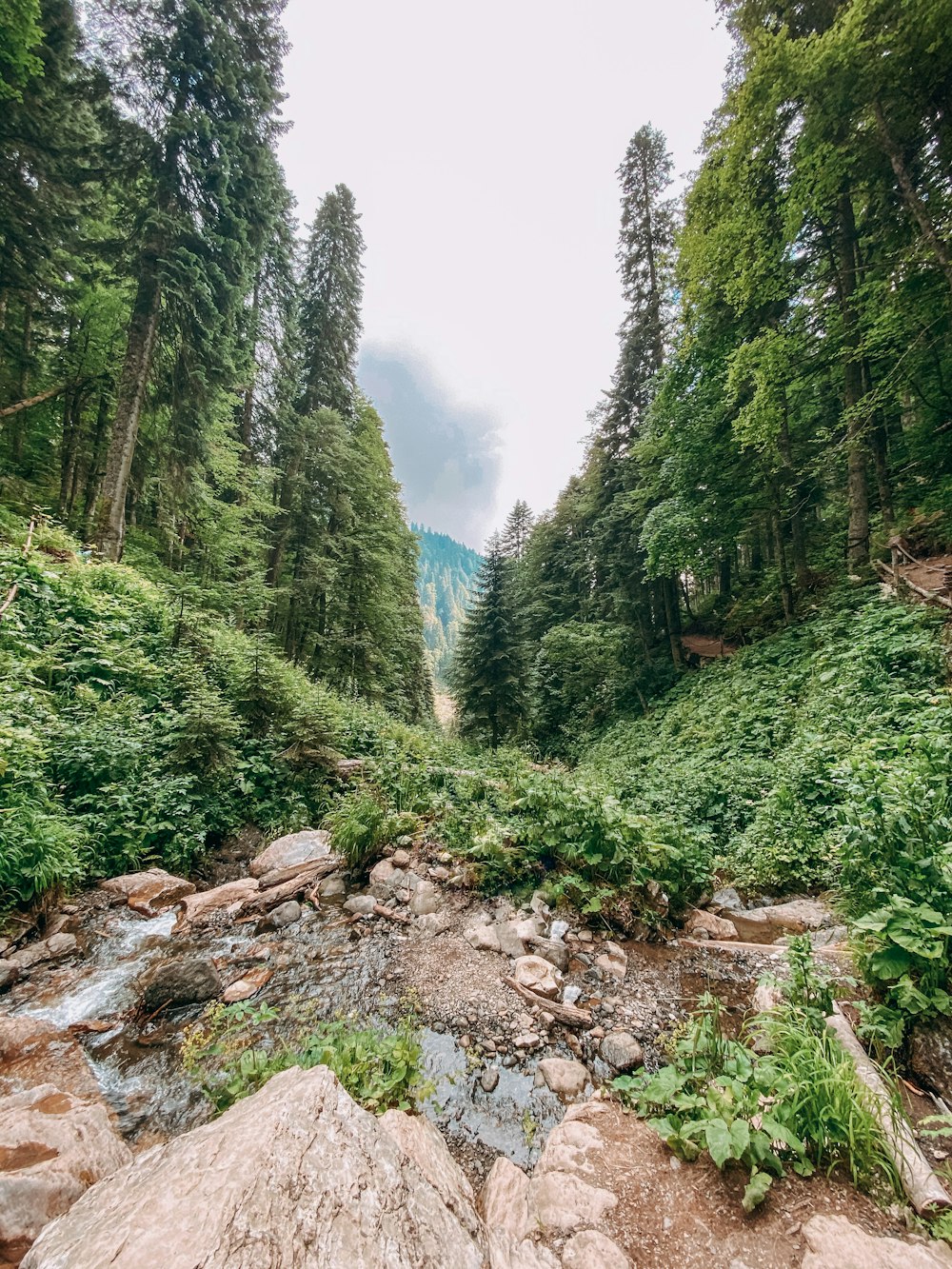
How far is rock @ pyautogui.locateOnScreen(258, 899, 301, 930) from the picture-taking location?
17.1 feet

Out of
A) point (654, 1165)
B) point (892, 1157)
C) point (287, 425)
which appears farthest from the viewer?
point (287, 425)

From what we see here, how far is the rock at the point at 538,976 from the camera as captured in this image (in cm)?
416

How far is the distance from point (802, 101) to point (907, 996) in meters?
16.2

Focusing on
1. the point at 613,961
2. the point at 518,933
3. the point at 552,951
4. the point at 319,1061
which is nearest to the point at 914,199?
the point at 613,961

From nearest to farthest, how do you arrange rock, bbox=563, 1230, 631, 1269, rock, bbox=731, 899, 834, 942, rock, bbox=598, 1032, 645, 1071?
rock, bbox=563, 1230, 631, 1269 → rock, bbox=598, 1032, 645, 1071 → rock, bbox=731, 899, 834, 942

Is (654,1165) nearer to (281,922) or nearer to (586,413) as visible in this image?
(281,922)

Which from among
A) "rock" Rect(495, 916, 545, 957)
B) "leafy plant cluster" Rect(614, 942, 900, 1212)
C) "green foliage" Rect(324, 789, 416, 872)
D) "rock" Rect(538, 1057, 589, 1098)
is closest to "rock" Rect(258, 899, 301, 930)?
"green foliage" Rect(324, 789, 416, 872)

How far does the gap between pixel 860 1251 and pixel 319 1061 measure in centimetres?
280

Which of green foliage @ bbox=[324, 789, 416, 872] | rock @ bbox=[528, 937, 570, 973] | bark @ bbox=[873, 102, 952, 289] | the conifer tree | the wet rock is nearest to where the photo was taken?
rock @ bbox=[528, 937, 570, 973]

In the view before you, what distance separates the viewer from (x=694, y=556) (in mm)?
14133

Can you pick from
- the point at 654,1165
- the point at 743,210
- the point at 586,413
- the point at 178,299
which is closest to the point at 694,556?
the point at 743,210

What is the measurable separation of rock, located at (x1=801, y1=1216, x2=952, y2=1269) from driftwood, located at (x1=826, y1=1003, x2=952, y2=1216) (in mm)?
180

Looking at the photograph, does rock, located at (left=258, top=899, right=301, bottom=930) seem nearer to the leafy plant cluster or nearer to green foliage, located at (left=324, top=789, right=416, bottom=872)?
green foliage, located at (left=324, top=789, right=416, bottom=872)

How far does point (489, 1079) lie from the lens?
3355mm
